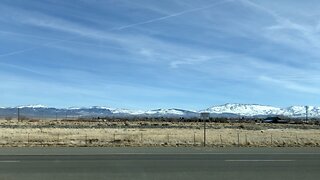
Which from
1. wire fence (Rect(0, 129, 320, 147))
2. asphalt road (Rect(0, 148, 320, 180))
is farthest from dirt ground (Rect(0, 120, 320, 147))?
asphalt road (Rect(0, 148, 320, 180))

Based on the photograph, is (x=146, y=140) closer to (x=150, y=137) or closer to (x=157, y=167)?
(x=150, y=137)

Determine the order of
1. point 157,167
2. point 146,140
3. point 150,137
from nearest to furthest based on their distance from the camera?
point 157,167 → point 146,140 → point 150,137

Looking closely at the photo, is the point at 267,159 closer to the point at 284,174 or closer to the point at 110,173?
the point at 284,174

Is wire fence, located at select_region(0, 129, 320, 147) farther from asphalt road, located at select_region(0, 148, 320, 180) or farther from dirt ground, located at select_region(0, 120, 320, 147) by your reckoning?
asphalt road, located at select_region(0, 148, 320, 180)

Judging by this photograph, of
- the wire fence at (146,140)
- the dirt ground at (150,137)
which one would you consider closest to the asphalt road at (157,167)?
the dirt ground at (150,137)

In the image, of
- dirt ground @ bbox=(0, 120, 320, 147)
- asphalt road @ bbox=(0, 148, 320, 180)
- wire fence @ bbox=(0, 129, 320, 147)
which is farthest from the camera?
dirt ground @ bbox=(0, 120, 320, 147)

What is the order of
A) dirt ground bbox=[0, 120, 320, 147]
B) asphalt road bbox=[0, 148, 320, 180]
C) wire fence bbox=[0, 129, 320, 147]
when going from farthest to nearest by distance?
1. dirt ground bbox=[0, 120, 320, 147]
2. wire fence bbox=[0, 129, 320, 147]
3. asphalt road bbox=[0, 148, 320, 180]

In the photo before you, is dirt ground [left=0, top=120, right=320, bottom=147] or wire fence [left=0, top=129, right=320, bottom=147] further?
dirt ground [left=0, top=120, right=320, bottom=147]

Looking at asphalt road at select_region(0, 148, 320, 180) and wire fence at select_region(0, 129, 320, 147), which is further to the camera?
wire fence at select_region(0, 129, 320, 147)

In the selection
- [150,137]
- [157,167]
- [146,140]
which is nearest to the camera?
[157,167]

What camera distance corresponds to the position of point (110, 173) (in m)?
14.4

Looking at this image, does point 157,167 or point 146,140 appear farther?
point 146,140

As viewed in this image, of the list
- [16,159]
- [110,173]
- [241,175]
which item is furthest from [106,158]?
[241,175]

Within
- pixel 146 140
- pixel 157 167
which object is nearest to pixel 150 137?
pixel 146 140
